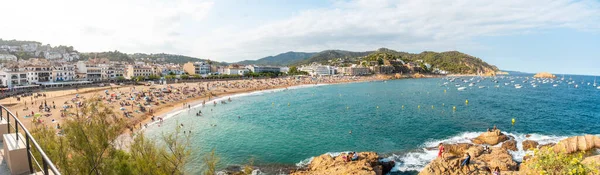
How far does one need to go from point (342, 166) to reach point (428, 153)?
9.23m

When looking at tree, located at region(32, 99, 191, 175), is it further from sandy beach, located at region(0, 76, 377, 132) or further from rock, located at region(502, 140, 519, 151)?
rock, located at region(502, 140, 519, 151)

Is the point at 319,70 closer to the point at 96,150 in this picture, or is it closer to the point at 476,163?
the point at 476,163

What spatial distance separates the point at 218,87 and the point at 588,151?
68.7 meters

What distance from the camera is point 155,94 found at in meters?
55.5

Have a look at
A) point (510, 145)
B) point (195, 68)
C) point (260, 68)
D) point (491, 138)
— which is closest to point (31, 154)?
point (510, 145)

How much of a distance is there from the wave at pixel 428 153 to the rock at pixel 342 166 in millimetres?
1260

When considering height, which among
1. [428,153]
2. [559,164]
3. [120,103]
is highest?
[559,164]

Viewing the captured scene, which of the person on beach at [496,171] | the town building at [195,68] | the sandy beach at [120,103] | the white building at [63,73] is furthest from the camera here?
the town building at [195,68]

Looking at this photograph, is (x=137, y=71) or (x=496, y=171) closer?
(x=496, y=171)

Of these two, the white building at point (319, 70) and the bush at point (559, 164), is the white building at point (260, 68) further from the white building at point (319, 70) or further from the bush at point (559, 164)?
the bush at point (559, 164)

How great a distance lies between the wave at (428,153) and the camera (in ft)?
69.1

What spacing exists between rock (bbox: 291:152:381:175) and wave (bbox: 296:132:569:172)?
49.6 inches

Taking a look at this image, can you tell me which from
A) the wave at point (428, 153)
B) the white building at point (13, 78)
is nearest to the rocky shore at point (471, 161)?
the wave at point (428, 153)

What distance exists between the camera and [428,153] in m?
23.6
